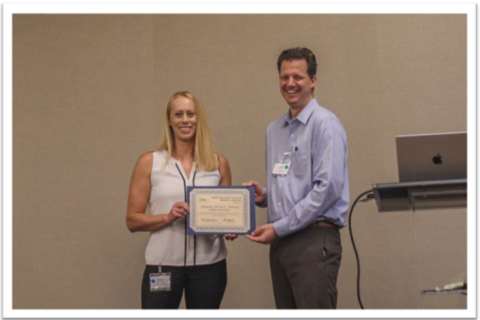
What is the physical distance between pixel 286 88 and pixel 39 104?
2.27m

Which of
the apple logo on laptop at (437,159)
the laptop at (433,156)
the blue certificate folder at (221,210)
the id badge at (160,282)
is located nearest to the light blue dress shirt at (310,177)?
the blue certificate folder at (221,210)

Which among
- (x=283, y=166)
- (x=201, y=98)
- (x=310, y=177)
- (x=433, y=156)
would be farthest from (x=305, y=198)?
(x=201, y=98)

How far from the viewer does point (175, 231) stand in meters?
2.74

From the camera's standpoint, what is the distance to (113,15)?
4176 millimetres

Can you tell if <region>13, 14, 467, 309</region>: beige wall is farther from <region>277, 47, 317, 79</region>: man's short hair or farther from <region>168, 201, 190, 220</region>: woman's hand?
<region>168, 201, 190, 220</region>: woman's hand

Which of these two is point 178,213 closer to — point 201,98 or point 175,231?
point 175,231

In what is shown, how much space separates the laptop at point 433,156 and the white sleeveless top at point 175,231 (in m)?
0.92

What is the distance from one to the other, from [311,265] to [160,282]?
72cm

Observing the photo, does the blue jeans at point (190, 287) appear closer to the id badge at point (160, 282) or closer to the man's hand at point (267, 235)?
the id badge at point (160, 282)

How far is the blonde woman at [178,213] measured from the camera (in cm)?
272

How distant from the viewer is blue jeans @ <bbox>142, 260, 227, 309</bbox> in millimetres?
2715

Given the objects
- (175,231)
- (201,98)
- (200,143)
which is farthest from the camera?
(201,98)

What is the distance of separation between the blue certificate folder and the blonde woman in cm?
6

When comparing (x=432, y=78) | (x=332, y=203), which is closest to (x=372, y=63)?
(x=432, y=78)
